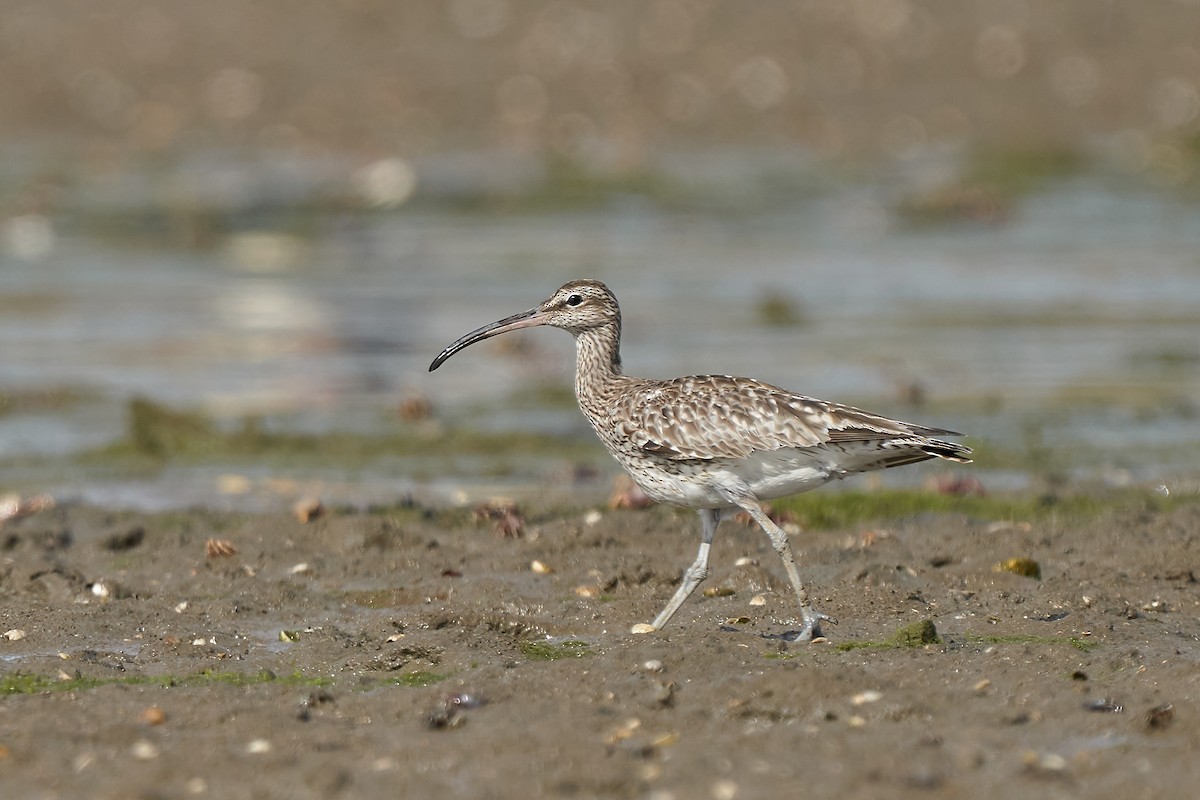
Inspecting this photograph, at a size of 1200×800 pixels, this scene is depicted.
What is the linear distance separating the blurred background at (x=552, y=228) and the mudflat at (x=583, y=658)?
198 centimetres

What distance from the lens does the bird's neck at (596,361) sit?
32.8 ft

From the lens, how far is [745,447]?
905cm

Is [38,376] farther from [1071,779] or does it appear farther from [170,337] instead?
[1071,779]

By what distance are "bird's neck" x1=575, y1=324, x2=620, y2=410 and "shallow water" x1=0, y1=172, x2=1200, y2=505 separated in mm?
4063

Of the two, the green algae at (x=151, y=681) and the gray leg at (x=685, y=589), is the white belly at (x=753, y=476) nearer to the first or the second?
the gray leg at (x=685, y=589)

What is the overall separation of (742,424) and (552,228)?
54.7ft

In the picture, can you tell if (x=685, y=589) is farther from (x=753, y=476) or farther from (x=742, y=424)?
(x=742, y=424)

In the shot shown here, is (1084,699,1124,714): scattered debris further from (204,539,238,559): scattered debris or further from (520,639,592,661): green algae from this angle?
(204,539,238,559): scattered debris

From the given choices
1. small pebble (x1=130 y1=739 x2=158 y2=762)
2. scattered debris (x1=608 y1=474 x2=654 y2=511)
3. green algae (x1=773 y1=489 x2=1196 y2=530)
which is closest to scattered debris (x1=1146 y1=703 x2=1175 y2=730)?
small pebble (x1=130 y1=739 x2=158 y2=762)

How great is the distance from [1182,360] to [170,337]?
940 centimetres

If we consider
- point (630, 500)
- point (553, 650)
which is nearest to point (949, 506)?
point (630, 500)

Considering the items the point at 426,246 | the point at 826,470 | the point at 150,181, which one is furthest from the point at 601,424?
the point at 150,181

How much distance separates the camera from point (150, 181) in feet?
95.6

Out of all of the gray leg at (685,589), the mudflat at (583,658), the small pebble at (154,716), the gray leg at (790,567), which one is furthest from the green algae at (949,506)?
the small pebble at (154,716)
